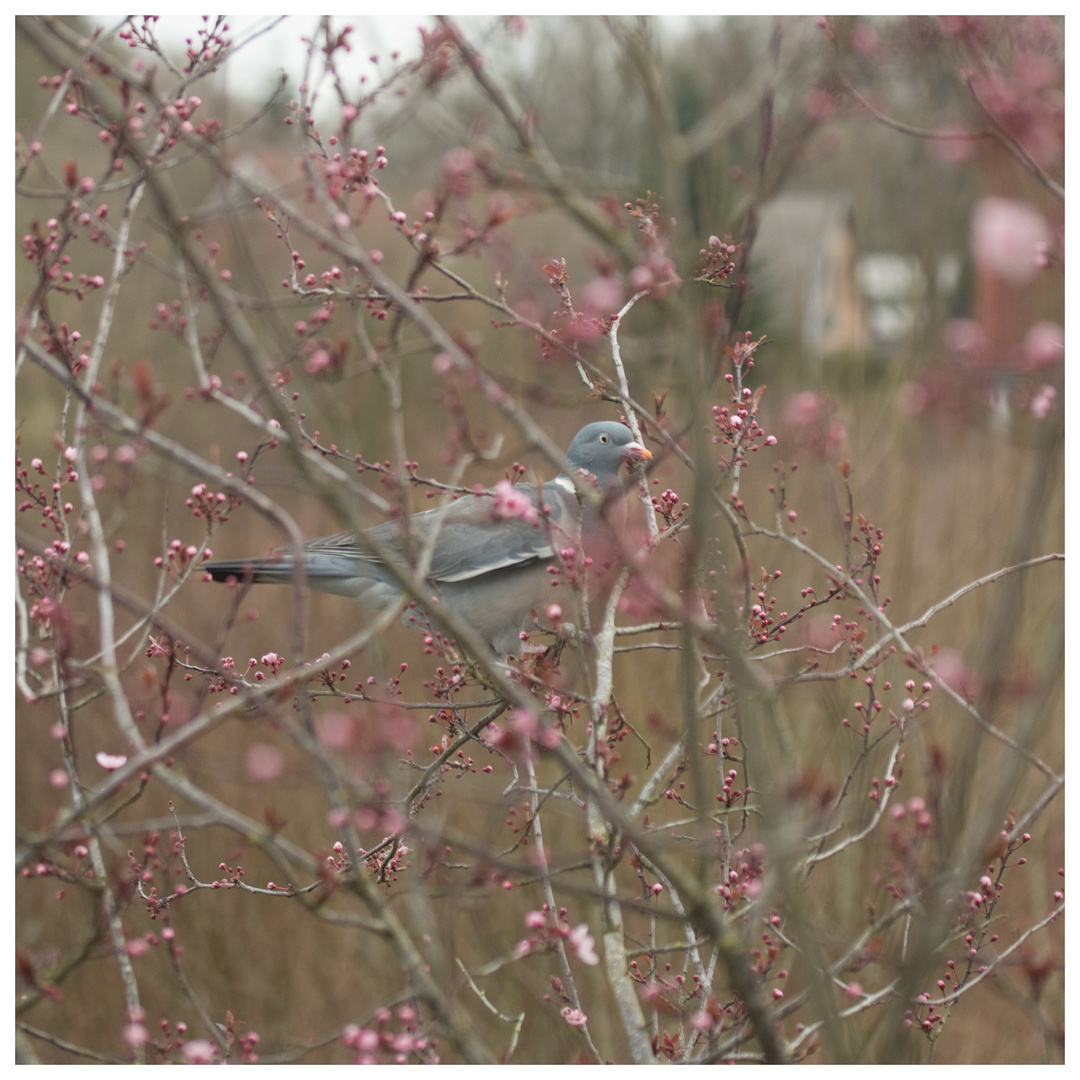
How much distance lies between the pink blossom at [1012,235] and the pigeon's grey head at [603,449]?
3.70 feet

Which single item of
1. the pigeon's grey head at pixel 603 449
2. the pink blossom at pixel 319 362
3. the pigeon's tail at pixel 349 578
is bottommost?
the pigeon's tail at pixel 349 578

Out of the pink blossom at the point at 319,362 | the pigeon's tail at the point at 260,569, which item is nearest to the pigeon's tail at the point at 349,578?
the pigeon's tail at the point at 260,569

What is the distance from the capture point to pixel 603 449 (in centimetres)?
298

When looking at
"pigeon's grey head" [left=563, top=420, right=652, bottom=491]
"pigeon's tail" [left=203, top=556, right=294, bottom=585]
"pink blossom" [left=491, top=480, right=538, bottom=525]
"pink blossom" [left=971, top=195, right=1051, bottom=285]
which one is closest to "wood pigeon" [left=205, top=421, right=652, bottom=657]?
"pigeon's grey head" [left=563, top=420, right=652, bottom=491]

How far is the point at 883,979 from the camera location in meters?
1.71

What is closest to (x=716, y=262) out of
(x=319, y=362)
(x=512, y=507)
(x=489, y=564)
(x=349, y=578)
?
(x=512, y=507)

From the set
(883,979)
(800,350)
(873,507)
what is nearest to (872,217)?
(800,350)

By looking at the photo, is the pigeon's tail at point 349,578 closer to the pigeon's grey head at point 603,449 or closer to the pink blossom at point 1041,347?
the pigeon's grey head at point 603,449

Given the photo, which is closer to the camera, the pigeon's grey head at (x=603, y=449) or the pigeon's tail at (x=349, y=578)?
the pigeon's grey head at (x=603, y=449)

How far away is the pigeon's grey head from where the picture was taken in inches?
116

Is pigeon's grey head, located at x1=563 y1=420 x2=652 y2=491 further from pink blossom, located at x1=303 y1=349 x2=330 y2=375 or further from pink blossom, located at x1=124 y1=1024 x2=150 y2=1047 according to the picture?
pink blossom, located at x1=124 y1=1024 x2=150 y2=1047

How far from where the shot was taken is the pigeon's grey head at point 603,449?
2.94 m

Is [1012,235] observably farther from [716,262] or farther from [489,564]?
[489,564]
